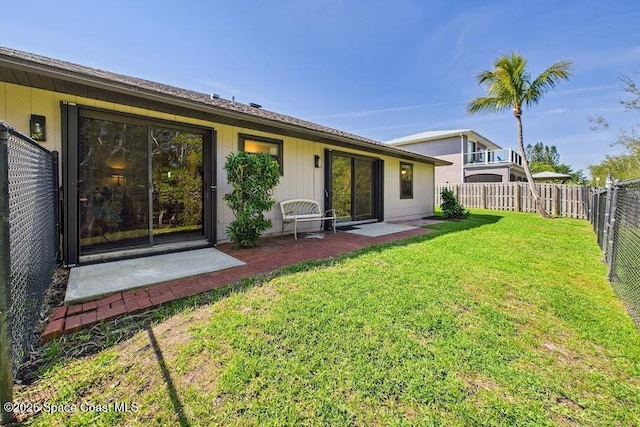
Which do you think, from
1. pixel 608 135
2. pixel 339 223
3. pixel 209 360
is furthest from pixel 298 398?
pixel 608 135

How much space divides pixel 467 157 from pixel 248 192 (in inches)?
775

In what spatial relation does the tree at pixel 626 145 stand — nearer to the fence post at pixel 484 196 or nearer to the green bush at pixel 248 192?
the fence post at pixel 484 196

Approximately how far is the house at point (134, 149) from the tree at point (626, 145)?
49.6ft

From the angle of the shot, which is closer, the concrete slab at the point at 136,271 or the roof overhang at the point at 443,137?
the concrete slab at the point at 136,271

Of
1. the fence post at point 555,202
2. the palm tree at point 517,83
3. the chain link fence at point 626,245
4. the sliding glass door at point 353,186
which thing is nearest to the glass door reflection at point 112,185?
the sliding glass door at point 353,186

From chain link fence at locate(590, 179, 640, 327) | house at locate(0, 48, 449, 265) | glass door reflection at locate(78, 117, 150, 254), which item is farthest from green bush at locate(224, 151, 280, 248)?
chain link fence at locate(590, 179, 640, 327)

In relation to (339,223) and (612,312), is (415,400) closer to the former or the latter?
(612,312)

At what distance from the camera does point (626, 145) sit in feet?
49.1

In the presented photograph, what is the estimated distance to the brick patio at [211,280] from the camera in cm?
240

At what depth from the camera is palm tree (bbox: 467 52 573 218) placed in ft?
35.2

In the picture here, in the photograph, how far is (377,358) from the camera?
196 centimetres

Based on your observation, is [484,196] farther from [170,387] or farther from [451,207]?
[170,387]

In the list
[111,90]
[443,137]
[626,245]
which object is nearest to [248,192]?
[111,90]

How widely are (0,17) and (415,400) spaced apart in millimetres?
8498
